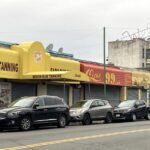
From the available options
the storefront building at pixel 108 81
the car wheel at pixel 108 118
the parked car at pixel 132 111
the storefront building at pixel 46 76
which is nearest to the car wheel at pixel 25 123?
the storefront building at pixel 46 76

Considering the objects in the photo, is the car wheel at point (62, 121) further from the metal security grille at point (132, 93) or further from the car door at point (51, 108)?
the metal security grille at point (132, 93)

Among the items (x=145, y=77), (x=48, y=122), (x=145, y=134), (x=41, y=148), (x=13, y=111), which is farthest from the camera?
(x=145, y=77)

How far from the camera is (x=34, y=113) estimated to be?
75.3ft

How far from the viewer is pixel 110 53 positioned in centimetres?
7581

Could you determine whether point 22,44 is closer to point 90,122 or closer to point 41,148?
point 90,122

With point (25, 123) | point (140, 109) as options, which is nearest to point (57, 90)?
point (140, 109)

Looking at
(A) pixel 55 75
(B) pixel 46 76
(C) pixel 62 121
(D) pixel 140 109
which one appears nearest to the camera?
(C) pixel 62 121

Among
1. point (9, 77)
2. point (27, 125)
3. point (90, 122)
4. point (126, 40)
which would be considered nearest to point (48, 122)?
point (27, 125)

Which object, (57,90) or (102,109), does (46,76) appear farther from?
(57,90)

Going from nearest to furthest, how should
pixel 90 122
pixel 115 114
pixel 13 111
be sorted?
pixel 13 111, pixel 90 122, pixel 115 114

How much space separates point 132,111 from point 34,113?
12141 mm

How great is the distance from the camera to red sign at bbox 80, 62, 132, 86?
38950mm

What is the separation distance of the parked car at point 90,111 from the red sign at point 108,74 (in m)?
8.21

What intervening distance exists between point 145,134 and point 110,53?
56.3 meters
